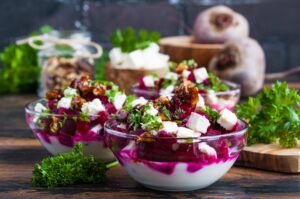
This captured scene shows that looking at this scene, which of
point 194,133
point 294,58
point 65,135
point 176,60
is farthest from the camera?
point 294,58

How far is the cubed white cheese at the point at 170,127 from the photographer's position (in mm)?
1257

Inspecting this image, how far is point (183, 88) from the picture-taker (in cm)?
137

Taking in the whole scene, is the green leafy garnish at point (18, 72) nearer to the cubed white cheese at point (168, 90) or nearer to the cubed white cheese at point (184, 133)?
the cubed white cheese at point (168, 90)

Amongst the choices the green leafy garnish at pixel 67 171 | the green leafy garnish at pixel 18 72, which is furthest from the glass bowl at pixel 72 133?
the green leafy garnish at pixel 18 72

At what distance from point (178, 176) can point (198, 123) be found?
0.10 meters

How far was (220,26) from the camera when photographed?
281cm

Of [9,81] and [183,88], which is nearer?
[183,88]

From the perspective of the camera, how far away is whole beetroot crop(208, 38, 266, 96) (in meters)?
2.47

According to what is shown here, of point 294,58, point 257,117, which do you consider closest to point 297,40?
point 294,58

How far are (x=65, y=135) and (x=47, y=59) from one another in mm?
987

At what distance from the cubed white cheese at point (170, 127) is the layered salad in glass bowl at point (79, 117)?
0.26 meters

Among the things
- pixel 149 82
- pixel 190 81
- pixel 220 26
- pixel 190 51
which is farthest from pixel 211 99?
pixel 220 26

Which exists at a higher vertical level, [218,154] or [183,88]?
[183,88]

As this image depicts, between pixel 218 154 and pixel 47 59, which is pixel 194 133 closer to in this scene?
pixel 218 154
